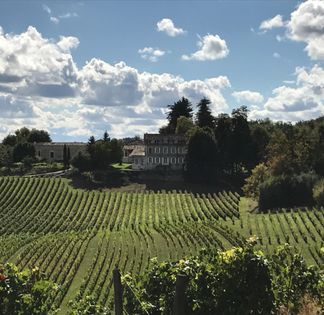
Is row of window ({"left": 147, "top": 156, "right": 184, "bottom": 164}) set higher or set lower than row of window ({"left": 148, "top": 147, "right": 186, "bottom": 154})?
Answer: lower

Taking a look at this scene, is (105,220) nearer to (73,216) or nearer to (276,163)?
(73,216)

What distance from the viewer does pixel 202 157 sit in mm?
79625

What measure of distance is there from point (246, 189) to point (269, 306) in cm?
5831

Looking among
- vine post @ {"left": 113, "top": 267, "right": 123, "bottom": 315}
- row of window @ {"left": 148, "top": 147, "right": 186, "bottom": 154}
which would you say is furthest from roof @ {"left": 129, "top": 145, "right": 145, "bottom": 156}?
vine post @ {"left": 113, "top": 267, "right": 123, "bottom": 315}

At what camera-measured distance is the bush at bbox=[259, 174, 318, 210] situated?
61.6m

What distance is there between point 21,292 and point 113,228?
42.8m

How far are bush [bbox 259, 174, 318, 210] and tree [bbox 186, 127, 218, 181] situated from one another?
18.2 meters

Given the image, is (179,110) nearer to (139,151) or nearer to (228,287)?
(139,151)

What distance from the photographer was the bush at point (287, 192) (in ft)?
202

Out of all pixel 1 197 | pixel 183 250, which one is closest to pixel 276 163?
pixel 183 250

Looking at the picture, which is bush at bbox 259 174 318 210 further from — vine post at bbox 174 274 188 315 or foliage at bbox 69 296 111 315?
vine post at bbox 174 274 188 315

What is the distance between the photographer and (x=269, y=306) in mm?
11969

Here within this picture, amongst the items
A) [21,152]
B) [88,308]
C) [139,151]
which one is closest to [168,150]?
[139,151]

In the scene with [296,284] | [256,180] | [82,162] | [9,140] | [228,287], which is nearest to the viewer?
[228,287]
